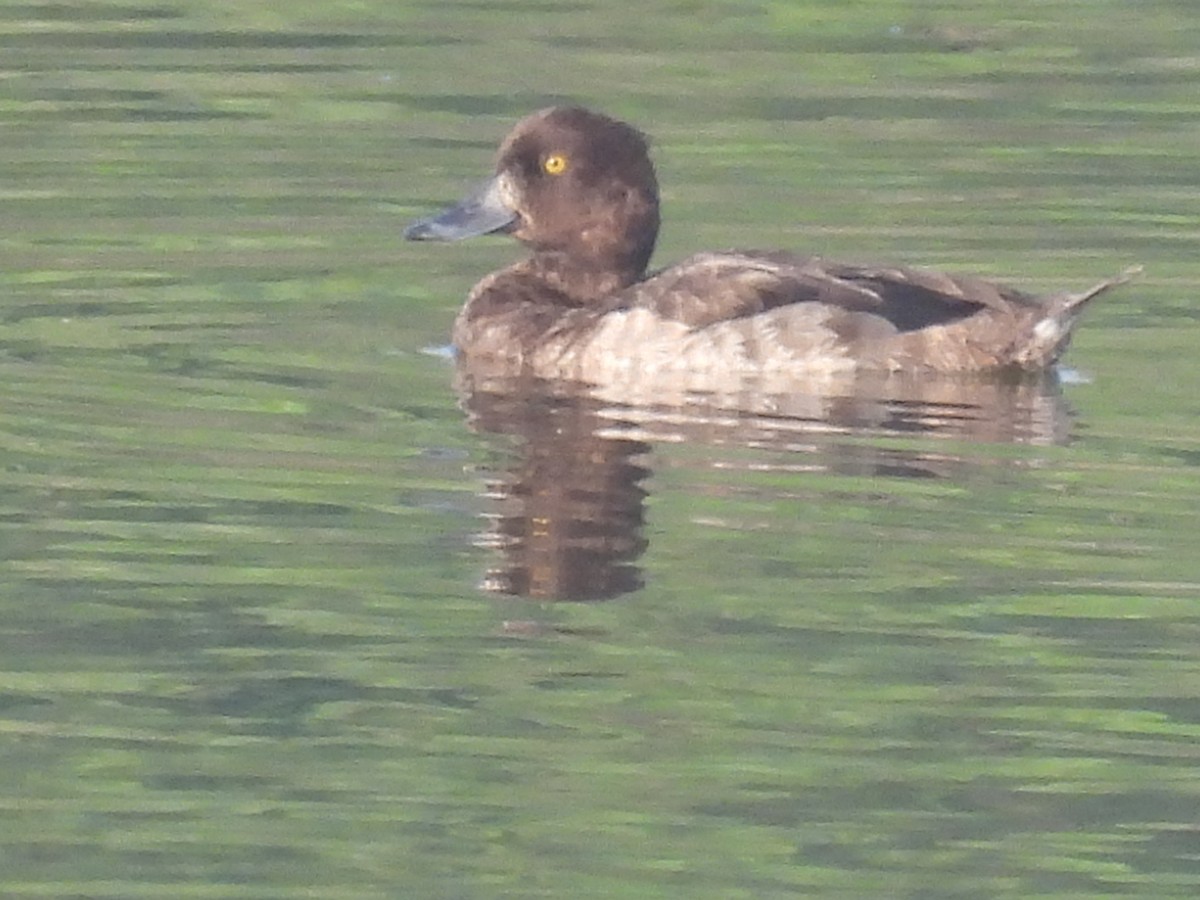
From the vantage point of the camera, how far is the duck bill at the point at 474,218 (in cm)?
1139

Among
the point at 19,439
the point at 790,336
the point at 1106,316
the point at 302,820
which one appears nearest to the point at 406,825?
the point at 302,820

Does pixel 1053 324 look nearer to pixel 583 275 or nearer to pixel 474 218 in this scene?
pixel 583 275

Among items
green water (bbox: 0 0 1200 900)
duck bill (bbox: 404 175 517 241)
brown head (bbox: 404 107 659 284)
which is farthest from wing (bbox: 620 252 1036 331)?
duck bill (bbox: 404 175 517 241)

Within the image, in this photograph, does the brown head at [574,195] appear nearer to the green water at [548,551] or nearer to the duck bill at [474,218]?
the duck bill at [474,218]

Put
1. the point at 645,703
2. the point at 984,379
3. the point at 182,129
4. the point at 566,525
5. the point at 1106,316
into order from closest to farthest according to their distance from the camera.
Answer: the point at 645,703
the point at 566,525
the point at 984,379
the point at 1106,316
the point at 182,129

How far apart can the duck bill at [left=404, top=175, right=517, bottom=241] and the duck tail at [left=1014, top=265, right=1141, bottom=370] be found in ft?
6.41

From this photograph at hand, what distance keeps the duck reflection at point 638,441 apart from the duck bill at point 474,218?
0.92 m

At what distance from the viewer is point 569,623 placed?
7.60m

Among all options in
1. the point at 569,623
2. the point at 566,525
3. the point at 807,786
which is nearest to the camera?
the point at 807,786

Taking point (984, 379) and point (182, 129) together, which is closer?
point (984, 379)

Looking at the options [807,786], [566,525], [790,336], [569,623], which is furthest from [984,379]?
[807,786]

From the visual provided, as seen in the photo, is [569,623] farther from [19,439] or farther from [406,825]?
[19,439]

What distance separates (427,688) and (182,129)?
7.50 meters

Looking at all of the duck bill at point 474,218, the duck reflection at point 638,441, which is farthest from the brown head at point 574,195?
the duck reflection at point 638,441
